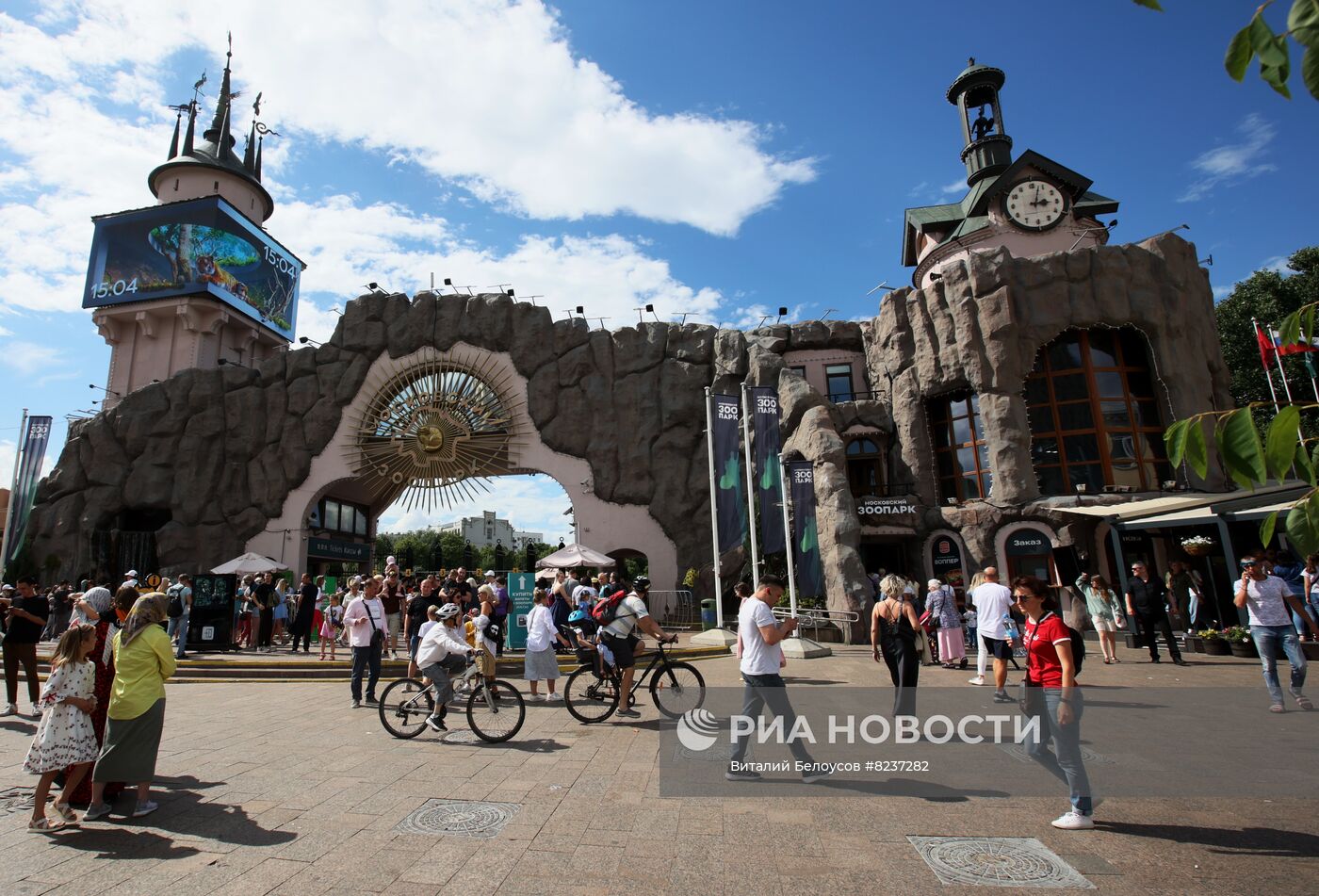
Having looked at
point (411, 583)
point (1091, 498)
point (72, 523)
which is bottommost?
point (411, 583)

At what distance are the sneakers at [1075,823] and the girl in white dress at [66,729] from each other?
267 inches

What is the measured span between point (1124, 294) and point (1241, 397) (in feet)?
55.1

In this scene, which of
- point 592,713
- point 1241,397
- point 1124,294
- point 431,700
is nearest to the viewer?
point 431,700

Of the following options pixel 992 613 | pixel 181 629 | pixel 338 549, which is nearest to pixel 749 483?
pixel 992 613

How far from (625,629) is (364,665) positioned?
419cm

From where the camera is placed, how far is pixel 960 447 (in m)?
22.3

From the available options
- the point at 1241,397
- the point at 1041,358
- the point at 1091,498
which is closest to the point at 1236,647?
the point at 1091,498

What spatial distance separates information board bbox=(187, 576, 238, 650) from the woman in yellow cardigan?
485 inches

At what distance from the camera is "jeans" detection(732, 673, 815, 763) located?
571cm

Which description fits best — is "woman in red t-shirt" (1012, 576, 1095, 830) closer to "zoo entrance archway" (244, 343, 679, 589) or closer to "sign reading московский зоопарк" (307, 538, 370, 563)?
"zoo entrance archway" (244, 343, 679, 589)

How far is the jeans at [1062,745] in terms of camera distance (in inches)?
176

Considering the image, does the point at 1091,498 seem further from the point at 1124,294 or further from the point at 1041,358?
the point at 1124,294

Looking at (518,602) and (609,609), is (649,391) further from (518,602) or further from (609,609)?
(609,609)

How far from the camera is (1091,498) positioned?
64.2 ft
